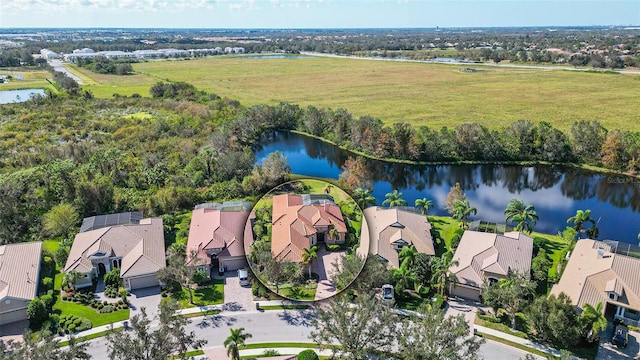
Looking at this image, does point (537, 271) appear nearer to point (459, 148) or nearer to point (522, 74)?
point (459, 148)

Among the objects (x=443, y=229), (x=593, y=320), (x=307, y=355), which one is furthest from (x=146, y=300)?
(x=593, y=320)

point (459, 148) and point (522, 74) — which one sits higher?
point (522, 74)

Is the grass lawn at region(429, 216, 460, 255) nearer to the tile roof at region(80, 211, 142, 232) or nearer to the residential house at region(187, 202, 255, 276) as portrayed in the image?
the residential house at region(187, 202, 255, 276)

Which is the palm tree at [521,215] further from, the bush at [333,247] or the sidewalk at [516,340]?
the bush at [333,247]

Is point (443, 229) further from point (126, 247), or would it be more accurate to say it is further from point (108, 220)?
point (108, 220)

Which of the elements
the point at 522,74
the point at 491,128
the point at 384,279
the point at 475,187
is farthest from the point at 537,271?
the point at 522,74

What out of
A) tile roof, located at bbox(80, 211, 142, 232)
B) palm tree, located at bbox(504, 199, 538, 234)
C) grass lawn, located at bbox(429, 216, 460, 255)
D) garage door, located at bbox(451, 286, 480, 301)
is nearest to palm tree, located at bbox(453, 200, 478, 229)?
grass lawn, located at bbox(429, 216, 460, 255)
